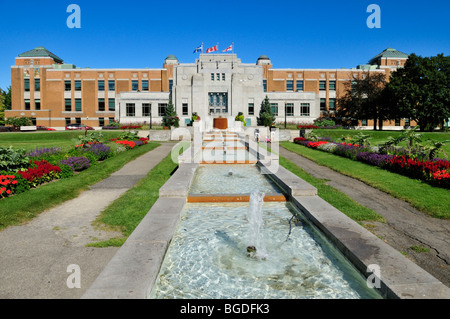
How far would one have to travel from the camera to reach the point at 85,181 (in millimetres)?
11680

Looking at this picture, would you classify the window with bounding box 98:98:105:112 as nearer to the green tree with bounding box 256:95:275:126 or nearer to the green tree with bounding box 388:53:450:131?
the green tree with bounding box 256:95:275:126

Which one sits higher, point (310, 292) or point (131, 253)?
point (131, 253)

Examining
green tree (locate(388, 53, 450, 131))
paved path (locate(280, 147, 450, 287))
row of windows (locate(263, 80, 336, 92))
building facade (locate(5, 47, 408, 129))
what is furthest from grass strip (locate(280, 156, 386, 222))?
row of windows (locate(263, 80, 336, 92))

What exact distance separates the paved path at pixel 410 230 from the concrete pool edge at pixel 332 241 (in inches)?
35.3

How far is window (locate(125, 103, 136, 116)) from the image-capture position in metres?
56.8

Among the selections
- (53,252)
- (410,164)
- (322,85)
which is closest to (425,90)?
(322,85)

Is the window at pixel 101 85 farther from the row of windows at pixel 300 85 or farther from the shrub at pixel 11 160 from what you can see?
the shrub at pixel 11 160

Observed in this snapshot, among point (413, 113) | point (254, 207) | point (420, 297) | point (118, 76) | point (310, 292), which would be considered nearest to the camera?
point (420, 297)

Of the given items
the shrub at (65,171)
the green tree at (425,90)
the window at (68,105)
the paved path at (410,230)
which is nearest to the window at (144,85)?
the window at (68,105)

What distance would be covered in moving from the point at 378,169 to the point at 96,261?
43.3 feet

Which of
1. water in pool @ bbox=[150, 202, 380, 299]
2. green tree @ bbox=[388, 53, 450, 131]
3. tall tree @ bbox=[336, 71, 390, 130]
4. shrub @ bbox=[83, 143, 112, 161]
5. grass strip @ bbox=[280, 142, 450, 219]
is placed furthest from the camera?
tall tree @ bbox=[336, 71, 390, 130]

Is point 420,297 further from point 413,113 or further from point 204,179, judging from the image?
point 413,113

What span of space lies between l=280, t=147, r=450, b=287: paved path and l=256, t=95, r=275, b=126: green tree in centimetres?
3951

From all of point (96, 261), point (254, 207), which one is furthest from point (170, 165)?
point (96, 261)
